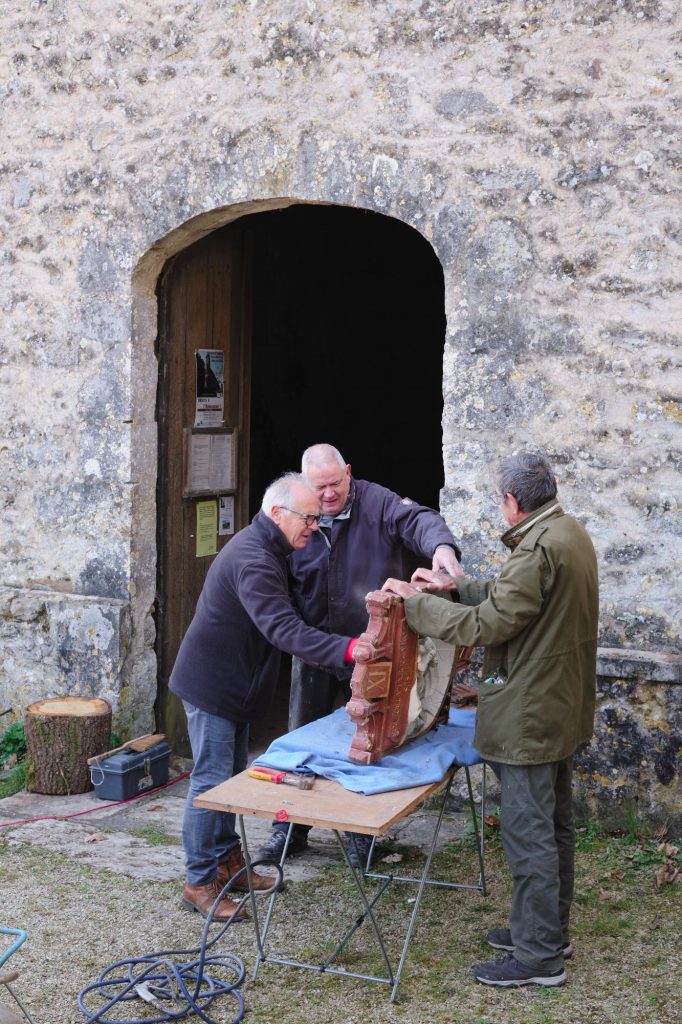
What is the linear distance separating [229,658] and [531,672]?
3.88ft

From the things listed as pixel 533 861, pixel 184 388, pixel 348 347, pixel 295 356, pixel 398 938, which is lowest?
pixel 398 938

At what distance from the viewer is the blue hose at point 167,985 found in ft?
11.6

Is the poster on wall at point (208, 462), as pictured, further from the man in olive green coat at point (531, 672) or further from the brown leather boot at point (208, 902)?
the man in olive green coat at point (531, 672)

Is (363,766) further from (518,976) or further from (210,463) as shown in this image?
(210,463)

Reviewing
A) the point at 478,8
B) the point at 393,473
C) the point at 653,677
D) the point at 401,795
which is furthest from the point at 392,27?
the point at 393,473

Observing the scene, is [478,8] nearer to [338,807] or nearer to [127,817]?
[338,807]

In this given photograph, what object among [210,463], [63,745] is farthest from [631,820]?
[210,463]

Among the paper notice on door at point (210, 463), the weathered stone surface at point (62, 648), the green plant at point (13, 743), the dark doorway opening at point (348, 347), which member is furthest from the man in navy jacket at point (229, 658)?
the dark doorway opening at point (348, 347)

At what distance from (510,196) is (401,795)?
9.20 feet

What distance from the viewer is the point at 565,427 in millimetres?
5023

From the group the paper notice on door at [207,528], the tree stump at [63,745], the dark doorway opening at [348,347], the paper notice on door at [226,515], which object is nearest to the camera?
the tree stump at [63,745]

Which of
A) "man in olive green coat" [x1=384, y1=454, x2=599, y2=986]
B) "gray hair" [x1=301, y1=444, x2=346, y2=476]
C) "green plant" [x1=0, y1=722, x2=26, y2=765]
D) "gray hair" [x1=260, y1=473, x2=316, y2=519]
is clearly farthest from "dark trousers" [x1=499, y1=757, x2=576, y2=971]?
"green plant" [x1=0, y1=722, x2=26, y2=765]

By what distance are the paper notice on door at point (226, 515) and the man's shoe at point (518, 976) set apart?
130 inches

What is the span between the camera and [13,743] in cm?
624
